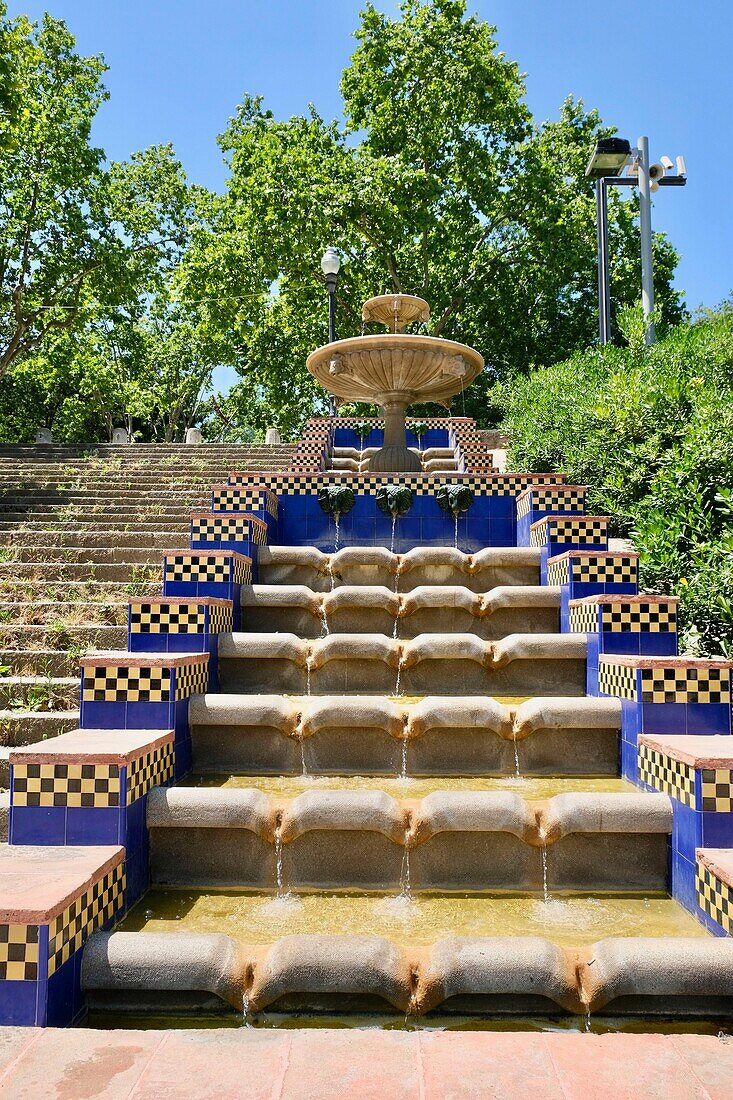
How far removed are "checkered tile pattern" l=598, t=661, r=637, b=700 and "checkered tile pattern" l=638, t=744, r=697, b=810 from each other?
313 mm

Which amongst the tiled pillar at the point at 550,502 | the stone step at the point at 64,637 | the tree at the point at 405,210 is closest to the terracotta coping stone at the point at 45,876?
the stone step at the point at 64,637

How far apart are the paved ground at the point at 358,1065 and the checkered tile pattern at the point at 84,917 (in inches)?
9.5

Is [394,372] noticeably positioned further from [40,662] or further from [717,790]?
[717,790]

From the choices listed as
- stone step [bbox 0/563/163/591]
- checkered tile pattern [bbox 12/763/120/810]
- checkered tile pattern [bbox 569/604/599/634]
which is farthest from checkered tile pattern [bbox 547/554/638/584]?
stone step [bbox 0/563/163/591]

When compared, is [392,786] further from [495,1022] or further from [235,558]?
[235,558]

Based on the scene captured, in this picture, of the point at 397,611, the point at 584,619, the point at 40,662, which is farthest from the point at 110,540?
the point at 584,619

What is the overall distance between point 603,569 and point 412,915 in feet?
9.00

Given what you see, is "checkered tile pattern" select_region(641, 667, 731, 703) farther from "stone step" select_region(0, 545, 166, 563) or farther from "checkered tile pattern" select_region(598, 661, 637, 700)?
"stone step" select_region(0, 545, 166, 563)

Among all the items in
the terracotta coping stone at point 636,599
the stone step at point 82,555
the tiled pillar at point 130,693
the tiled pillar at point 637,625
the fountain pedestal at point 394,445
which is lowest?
the tiled pillar at point 130,693

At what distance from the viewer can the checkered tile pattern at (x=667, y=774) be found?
314 cm

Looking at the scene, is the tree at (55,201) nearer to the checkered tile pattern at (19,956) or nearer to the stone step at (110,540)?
the stone step at (110,540)

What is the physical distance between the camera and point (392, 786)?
3.84 metres

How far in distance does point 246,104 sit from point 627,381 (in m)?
20.0

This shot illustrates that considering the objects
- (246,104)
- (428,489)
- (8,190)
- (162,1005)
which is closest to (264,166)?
(246,104)
